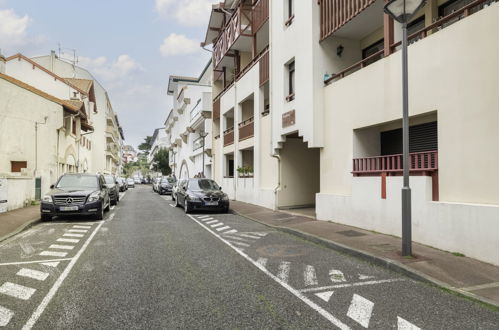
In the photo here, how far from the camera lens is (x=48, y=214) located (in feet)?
39.8

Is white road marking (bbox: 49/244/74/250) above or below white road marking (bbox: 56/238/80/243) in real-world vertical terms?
above

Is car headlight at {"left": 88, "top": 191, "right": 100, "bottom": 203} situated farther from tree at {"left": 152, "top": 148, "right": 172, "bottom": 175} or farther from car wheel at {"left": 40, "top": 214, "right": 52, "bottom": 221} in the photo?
tree at {"left": 152, "top": 148, "right": 172, "bottom": 175}

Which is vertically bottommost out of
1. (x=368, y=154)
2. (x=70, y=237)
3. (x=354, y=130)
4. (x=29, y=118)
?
(x=70, y=237)

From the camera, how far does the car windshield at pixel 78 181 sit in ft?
44.4

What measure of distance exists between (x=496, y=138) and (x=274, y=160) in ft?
35.6

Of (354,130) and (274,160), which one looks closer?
(354,130)

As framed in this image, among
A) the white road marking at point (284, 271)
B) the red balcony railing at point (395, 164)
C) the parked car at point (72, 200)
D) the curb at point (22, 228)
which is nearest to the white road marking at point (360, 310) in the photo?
the white road marking at point (284, 271)

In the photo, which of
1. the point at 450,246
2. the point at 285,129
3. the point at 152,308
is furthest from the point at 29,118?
the point at 450,246

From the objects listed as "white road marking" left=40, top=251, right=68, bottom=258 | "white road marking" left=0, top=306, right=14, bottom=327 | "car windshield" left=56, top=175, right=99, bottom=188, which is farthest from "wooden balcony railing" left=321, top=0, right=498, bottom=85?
"car windshield" left=56, top=175, right=99, bottom=188

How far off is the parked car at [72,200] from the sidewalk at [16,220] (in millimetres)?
603

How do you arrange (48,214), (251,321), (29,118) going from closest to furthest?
(251,321), (48,214), (29,118)

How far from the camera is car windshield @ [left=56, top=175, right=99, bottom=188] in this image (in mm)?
13524

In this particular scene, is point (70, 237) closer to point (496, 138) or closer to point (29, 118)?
point (496, 138)

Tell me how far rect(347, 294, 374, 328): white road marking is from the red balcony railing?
4.42 metres
